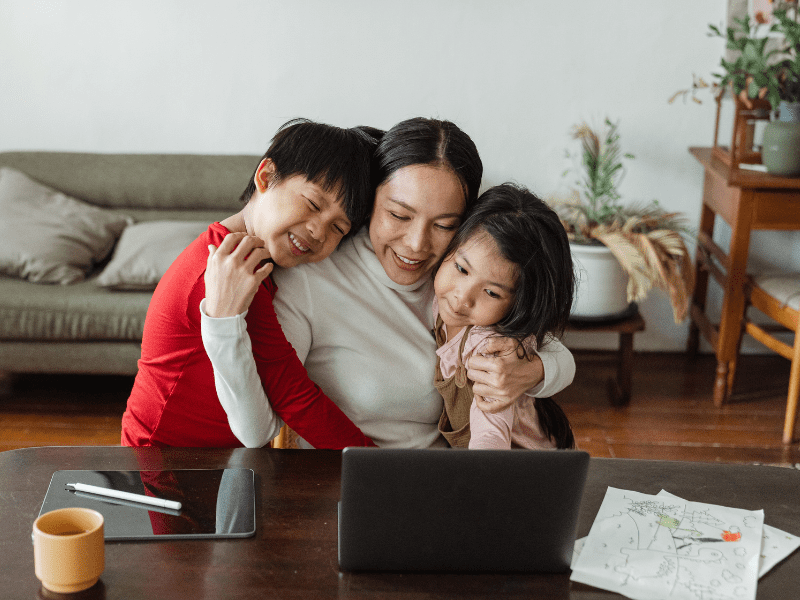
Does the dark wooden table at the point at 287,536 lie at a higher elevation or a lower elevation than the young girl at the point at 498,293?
lower

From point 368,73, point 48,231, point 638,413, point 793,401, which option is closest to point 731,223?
point 793,401

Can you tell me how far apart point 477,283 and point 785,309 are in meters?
1.86

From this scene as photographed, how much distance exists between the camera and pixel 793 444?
2.73 meters

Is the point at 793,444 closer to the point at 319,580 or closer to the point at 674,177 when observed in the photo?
the point at 674,177

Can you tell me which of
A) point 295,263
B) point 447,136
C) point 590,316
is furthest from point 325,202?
point 590,316

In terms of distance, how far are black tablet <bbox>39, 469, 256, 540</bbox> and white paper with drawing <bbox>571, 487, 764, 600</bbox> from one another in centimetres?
46

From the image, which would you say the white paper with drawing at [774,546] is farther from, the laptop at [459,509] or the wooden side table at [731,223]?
the wooden side table at [731,223]

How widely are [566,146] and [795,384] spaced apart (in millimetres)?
1344

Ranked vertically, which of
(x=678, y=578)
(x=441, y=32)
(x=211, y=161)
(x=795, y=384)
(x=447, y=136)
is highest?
(x=441, y=32)

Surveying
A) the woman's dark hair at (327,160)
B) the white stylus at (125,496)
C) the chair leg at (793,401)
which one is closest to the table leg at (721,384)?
the chair leg at (793,401)

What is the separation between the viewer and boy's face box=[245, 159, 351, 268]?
1296mm

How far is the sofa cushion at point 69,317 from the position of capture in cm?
269

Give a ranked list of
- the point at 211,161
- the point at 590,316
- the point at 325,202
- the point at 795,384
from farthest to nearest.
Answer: the point at 211,161
the point at 590,316
the point at 795,384
the point at 325,202

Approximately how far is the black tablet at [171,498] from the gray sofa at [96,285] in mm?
1679
